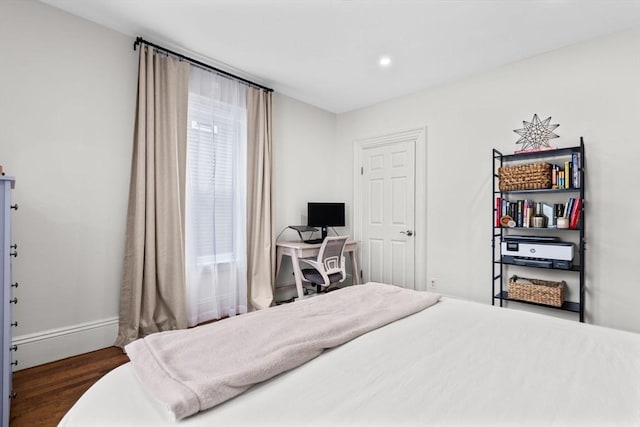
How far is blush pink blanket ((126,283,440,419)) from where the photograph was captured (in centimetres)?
85

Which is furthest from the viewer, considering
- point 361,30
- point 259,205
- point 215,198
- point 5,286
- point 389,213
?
point 389,213

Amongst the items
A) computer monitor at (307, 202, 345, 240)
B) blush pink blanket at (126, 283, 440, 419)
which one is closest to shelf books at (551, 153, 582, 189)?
blush pink blanket at (126, 283, 440, 419)

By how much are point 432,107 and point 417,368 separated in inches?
126

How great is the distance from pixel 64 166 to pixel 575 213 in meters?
3.99

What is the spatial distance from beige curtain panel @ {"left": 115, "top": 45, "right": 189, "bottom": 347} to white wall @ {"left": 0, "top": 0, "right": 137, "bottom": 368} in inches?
4.7

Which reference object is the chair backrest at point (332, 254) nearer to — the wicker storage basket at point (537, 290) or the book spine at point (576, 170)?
the wicker storage basket at point (537, 290)

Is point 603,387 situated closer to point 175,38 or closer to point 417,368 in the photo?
point 417,368

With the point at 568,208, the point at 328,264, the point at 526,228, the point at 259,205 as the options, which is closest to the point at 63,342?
the point at 259,205

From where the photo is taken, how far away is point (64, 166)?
2.35 meters

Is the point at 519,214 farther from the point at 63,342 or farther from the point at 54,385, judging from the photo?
the point at 63,342

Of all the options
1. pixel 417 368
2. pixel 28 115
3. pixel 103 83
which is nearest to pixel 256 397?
pixel 417 368

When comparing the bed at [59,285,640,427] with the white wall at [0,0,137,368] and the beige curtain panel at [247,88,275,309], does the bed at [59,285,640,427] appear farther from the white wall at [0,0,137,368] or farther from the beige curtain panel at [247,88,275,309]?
A: the beige curtain panel at [247,88,275,309]

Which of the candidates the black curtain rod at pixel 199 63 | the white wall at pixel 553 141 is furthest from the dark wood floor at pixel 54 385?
the white wall at pixel 553 141

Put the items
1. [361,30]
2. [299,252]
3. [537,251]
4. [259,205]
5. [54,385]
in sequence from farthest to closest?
[259,205]
[299,252]
[537,251]
[361,30]
[54,385]
